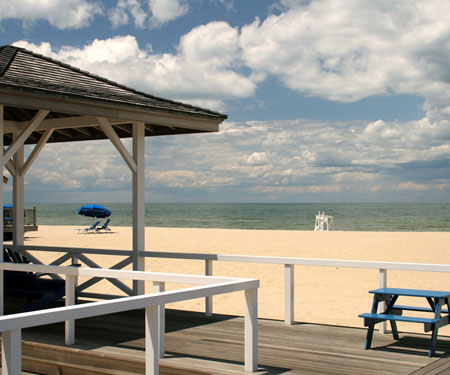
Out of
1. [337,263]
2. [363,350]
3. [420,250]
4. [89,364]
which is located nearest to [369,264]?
[337,263]

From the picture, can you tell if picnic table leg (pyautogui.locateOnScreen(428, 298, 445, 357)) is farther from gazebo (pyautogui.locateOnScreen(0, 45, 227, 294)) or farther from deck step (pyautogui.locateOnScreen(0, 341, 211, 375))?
gazebo (pyautogui.locateOnScreen(0, 45, 227, 294))

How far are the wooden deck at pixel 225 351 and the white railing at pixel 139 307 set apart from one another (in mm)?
328

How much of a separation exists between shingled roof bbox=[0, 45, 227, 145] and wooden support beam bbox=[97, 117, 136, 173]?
8.5 inches

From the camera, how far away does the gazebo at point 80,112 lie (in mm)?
7109

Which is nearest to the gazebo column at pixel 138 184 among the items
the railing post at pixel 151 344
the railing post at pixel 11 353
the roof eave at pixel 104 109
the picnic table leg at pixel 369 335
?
the roof eave at pixel 104 109

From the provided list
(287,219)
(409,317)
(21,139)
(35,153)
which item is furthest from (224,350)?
(287,219)

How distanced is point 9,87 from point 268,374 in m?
4.09

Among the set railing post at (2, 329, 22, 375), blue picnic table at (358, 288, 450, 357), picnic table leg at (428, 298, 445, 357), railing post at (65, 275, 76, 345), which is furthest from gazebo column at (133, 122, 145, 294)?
railing post at (2, 329, 22, 375)

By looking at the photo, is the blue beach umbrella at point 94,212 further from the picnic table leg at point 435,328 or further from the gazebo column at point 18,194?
the picnic table leg at point 435,328

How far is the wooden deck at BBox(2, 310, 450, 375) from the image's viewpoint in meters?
5.50

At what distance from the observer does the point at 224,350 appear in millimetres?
6145

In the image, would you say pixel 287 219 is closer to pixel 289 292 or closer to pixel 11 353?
pixel 289 292

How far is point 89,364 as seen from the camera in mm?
5715

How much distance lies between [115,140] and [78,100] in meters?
1.30
